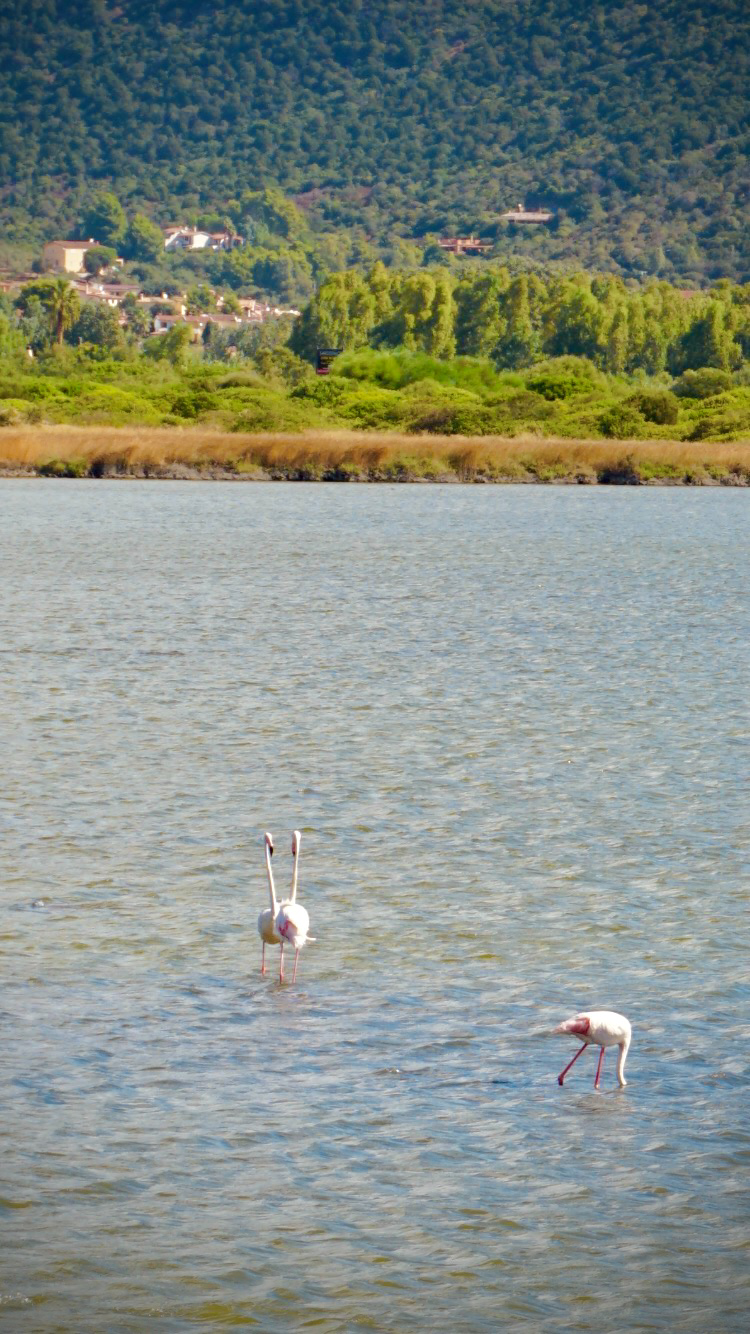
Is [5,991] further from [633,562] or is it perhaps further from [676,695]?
[633,562]

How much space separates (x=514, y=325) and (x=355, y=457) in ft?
237

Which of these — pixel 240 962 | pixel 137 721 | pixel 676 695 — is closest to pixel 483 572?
pixel 676 695

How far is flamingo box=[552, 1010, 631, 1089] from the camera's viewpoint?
29.2ft

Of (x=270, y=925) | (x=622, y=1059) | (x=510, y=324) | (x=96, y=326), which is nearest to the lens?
(x=622, y=1059)

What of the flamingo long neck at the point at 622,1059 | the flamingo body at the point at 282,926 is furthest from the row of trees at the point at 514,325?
the flamingo long neck at the point at 622,1059

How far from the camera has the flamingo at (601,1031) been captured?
8.90 metres

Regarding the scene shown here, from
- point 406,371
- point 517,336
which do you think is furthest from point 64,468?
point 517,336

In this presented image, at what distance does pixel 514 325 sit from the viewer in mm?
140375

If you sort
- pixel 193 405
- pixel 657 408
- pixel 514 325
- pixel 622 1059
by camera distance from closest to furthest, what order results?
pixel 622 1059, pixel 193 405, pixel 657 408, pixel 514 325

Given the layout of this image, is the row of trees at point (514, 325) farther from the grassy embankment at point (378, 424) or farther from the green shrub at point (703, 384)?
the green shrub at point (703, 384)

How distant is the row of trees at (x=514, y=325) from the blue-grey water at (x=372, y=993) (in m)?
110

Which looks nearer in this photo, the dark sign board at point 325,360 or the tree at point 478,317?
the dark sign board at point 325,360

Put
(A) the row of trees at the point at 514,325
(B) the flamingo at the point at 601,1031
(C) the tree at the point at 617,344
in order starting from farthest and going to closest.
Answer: (C) the tree at the point at 617,344
(A) the row of trees at the point at 514,325
(B) the flamingo at the point at 601,1031

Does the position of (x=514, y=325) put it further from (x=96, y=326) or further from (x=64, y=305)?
(x=96, y=326)
